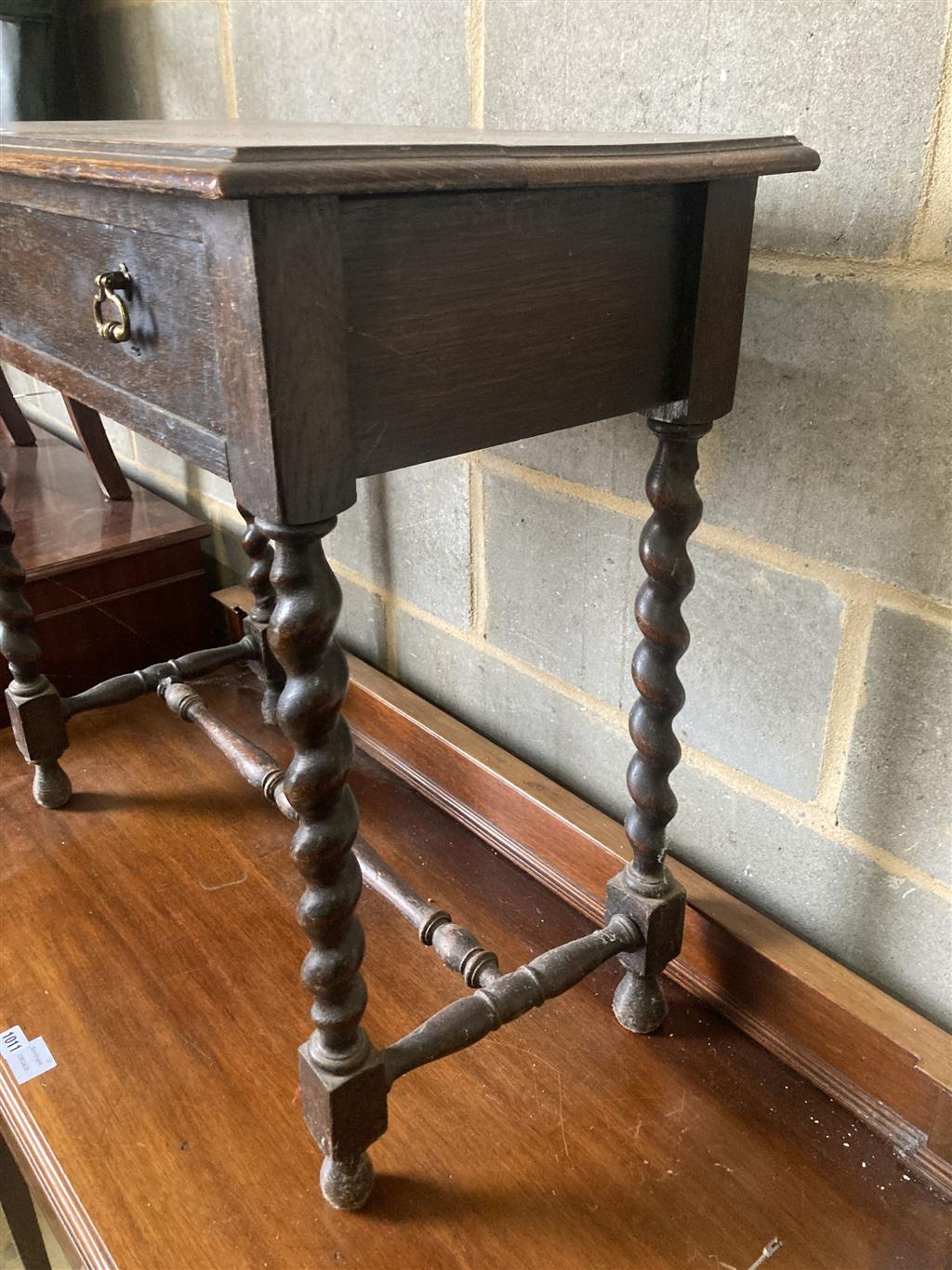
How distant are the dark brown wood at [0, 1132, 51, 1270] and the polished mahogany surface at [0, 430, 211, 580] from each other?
2.40 ft

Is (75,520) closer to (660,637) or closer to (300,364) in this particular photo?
(660,637)

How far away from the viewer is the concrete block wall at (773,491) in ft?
2.42

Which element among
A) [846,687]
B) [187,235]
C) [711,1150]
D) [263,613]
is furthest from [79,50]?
[711,1150]

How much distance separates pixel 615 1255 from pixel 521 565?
642mm

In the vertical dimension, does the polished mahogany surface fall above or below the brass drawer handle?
below

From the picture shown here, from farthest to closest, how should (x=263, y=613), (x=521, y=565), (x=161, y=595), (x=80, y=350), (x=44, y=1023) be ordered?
(x=161, y=595) → (x=263, y=613) → (x=521, y=565) → (x=44, y=1023) → (x=80, y=350)

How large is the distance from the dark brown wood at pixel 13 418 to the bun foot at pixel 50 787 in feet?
2.97

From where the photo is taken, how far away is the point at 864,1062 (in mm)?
848

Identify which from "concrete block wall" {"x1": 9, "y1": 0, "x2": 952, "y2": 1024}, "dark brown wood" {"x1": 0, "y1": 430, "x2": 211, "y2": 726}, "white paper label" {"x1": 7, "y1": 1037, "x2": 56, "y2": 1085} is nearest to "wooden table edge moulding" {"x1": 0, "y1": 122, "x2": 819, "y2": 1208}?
"concrete block wall" {"x1": 9, "y1": 0, "x2": 952, "y2": 1024}

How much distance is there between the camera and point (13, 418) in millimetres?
1950

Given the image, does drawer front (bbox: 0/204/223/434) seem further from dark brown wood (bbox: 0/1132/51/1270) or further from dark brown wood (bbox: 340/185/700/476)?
dark brown wood (bbox: 0/1132/51/1270)

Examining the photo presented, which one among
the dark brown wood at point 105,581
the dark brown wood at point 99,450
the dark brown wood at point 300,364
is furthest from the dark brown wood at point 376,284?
the dark brown wood at point 99,450

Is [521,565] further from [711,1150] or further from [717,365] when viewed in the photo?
[711,1150]

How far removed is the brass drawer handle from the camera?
621 mm
